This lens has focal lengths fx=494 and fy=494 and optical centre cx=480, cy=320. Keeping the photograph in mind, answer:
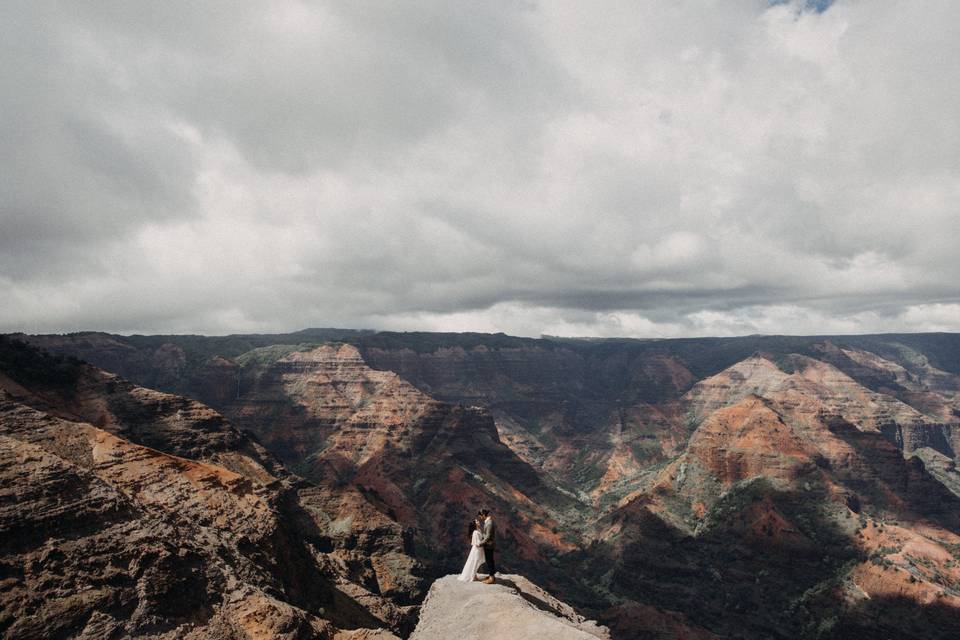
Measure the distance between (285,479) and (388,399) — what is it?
113181 mm

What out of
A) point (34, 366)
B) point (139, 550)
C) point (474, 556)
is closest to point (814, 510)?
point (474, 556)

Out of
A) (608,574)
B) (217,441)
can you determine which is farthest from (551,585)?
(217,441)

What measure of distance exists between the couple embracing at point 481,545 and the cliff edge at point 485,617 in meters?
0.54

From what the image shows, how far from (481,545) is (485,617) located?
4.45 m

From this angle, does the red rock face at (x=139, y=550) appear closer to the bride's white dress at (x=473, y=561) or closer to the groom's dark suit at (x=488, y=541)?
the bride's white dress at (x=473, y=561)

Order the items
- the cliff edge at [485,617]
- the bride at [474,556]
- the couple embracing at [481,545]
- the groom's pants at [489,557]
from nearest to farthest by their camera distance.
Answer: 1. the cliff edge at [485,617]
2. the couple embracing at [481,545]
3. the bride at [474,556]
4. the groom's pants at [489,557]

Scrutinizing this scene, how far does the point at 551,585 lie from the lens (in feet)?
405

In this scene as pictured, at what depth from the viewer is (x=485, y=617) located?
881 inches

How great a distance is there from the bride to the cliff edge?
408mm

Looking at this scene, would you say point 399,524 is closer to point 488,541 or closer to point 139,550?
point 139,550

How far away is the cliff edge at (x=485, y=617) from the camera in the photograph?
19.4 m

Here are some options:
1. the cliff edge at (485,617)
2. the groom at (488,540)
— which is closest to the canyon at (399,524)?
the cliff edge at (485,617)

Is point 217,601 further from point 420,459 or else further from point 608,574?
point 420,459

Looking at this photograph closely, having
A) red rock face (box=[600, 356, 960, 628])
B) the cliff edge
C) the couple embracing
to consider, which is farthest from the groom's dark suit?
red rock face (box=[600, 356, 960, 628])
